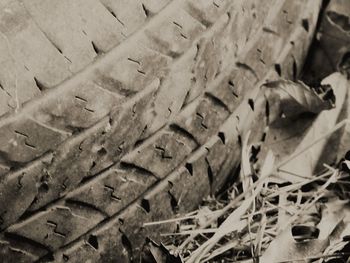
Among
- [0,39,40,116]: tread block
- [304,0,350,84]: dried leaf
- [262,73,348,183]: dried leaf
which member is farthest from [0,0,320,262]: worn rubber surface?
[304,0,350,84]: dried leaf

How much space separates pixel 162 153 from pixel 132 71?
190 mm

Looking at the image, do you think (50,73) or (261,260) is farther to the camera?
(261,260)

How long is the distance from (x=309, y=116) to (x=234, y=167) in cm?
24

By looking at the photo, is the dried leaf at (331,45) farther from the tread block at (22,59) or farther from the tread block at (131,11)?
the tread block at (22,59)

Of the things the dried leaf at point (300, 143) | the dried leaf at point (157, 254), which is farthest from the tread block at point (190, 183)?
the dried leaf at point (300, 143)

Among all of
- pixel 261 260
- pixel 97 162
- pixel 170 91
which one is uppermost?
pixel 170 91

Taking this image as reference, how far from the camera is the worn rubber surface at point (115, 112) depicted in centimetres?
94

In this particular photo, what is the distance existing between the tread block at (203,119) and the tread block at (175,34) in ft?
0.43

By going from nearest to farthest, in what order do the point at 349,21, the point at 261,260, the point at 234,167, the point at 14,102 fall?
the point at 14,102, the point at 261,260, the point at 234,167, the point at 349,21

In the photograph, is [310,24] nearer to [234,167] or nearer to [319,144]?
[319,144]

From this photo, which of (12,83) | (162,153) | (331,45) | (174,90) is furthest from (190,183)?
(331,45)

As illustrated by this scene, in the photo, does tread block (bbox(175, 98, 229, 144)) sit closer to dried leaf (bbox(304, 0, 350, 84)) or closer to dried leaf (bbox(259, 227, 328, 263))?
dried leaf (bbox(259, 227, 328, 263))

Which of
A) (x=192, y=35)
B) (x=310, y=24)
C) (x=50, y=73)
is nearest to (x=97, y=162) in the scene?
(x=50, y=73)

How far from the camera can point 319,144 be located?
1.40 meters
